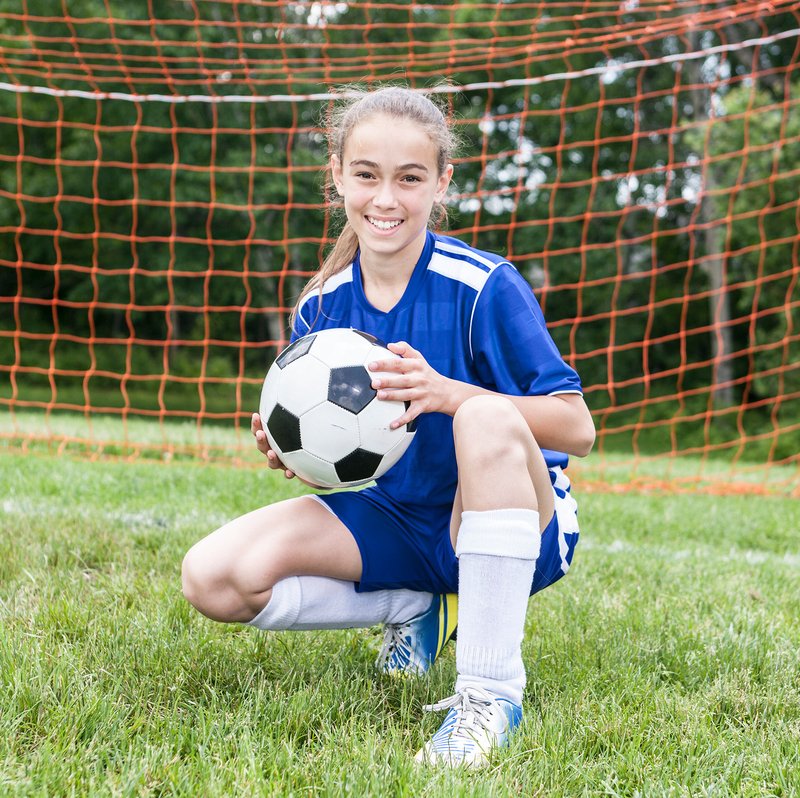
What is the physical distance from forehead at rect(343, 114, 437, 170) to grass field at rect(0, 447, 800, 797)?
3.29 feet

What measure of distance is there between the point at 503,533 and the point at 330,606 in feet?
1.58

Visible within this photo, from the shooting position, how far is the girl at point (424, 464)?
1.61m

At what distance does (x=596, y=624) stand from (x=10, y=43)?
578 inches

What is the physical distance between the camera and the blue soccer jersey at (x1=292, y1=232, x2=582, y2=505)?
1.80 meters

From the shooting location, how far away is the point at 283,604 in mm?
1832

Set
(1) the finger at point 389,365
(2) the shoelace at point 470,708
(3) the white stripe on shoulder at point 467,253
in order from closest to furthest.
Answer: (2) the shoelace at point 470,708
(1) the finger at point 389,365
(3) the white stripe on shoulder at point 467,253

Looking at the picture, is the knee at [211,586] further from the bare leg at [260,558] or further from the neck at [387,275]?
the neck at [387,275]

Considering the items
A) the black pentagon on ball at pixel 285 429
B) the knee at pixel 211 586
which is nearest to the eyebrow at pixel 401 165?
the black pentagon on ball at pixel 285 429

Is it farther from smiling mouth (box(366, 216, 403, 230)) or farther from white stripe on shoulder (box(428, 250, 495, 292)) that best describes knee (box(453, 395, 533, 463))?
smiling mouth (box(366, 216, 403, 230))

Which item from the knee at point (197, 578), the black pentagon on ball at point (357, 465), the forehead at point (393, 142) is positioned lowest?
the knee at point (197, 578)

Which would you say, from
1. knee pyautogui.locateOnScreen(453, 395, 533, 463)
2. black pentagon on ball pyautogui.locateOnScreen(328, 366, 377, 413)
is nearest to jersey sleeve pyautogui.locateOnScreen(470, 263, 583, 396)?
knee pyautogui.locateOnScreen(453, 395, 533, 463)

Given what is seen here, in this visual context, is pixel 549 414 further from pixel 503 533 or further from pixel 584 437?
pixel 503 533

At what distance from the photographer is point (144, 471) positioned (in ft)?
14.1

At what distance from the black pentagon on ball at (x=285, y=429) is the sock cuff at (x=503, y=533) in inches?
15.0
